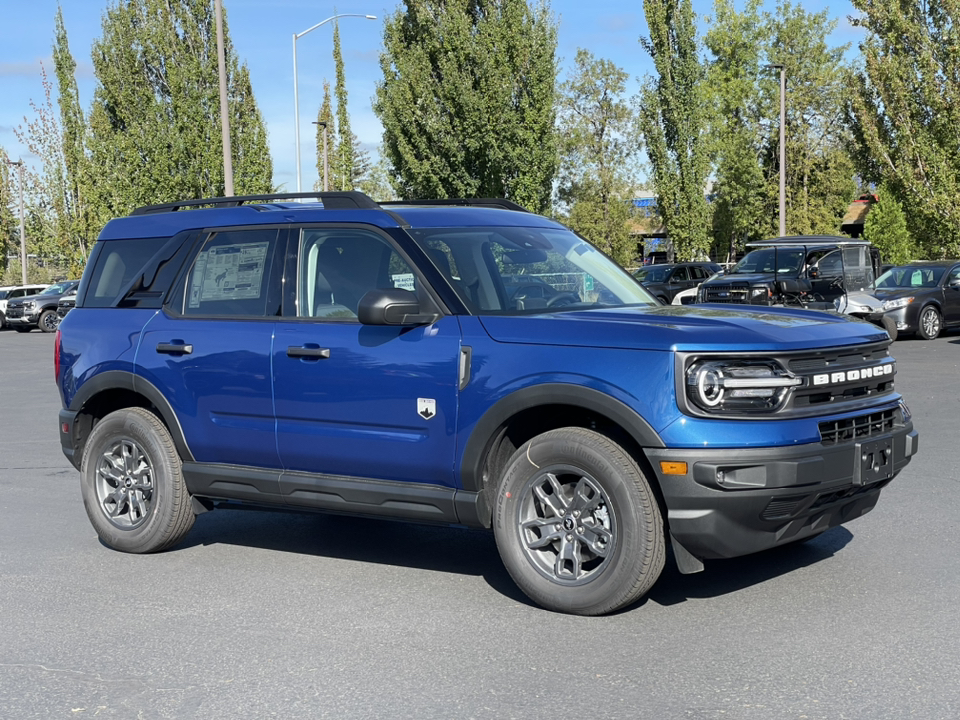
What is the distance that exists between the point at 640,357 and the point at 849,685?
153 centimetres

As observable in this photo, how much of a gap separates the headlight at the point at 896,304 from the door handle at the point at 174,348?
19.1m

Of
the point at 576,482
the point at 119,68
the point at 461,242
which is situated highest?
the point at 119,68

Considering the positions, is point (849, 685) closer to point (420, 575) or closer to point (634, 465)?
point (634, 465)

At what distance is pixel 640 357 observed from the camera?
5.03 metres

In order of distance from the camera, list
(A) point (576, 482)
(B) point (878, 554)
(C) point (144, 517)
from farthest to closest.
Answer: (C) point (144, 517) < (B) point (878, 554) < (A) point (576, 482)

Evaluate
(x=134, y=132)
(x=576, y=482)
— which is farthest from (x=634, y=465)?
(x=134, y=132)

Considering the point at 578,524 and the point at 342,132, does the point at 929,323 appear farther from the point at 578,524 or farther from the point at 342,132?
the point at 342,132

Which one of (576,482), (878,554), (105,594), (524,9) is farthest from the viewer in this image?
(524,9)

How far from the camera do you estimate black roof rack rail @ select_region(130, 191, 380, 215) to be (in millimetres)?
6223

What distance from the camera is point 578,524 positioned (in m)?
5.27

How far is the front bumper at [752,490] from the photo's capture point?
4848mm

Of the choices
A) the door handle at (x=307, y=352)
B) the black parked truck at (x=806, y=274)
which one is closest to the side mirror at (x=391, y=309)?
the door handle at (x=307, y=352)

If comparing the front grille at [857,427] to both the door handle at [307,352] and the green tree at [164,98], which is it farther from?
the green tree at [164,98]

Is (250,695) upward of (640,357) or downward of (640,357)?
→ downward
